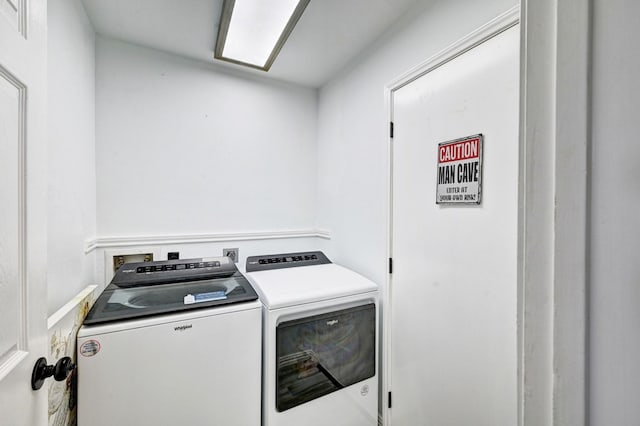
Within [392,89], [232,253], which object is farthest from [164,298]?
[392,89]

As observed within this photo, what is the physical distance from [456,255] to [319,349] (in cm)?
88

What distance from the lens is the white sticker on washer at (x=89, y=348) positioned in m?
1.01

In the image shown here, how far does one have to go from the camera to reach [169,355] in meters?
1.13

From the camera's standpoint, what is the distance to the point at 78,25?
1.38 m

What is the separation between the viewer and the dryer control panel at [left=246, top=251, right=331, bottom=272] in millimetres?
1875

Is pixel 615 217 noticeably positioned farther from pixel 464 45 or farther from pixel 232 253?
pixel 232 253

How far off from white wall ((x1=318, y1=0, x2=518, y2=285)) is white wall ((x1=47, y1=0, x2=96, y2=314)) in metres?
1.61

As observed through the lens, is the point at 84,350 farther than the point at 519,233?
Yes

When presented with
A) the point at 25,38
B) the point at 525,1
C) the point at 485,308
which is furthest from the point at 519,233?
the point at 25,38

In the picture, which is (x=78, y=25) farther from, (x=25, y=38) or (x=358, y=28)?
(x=358, y=28)

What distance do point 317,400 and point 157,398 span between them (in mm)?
781

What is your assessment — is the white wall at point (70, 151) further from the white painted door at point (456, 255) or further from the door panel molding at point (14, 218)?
the white painted door at point (456, 255)

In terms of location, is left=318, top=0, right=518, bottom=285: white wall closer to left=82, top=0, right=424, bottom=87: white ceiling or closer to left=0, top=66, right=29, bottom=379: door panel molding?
left=82, top=0, right=424, bottom=87: white ceiling

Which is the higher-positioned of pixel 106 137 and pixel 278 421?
pixel 106 137
